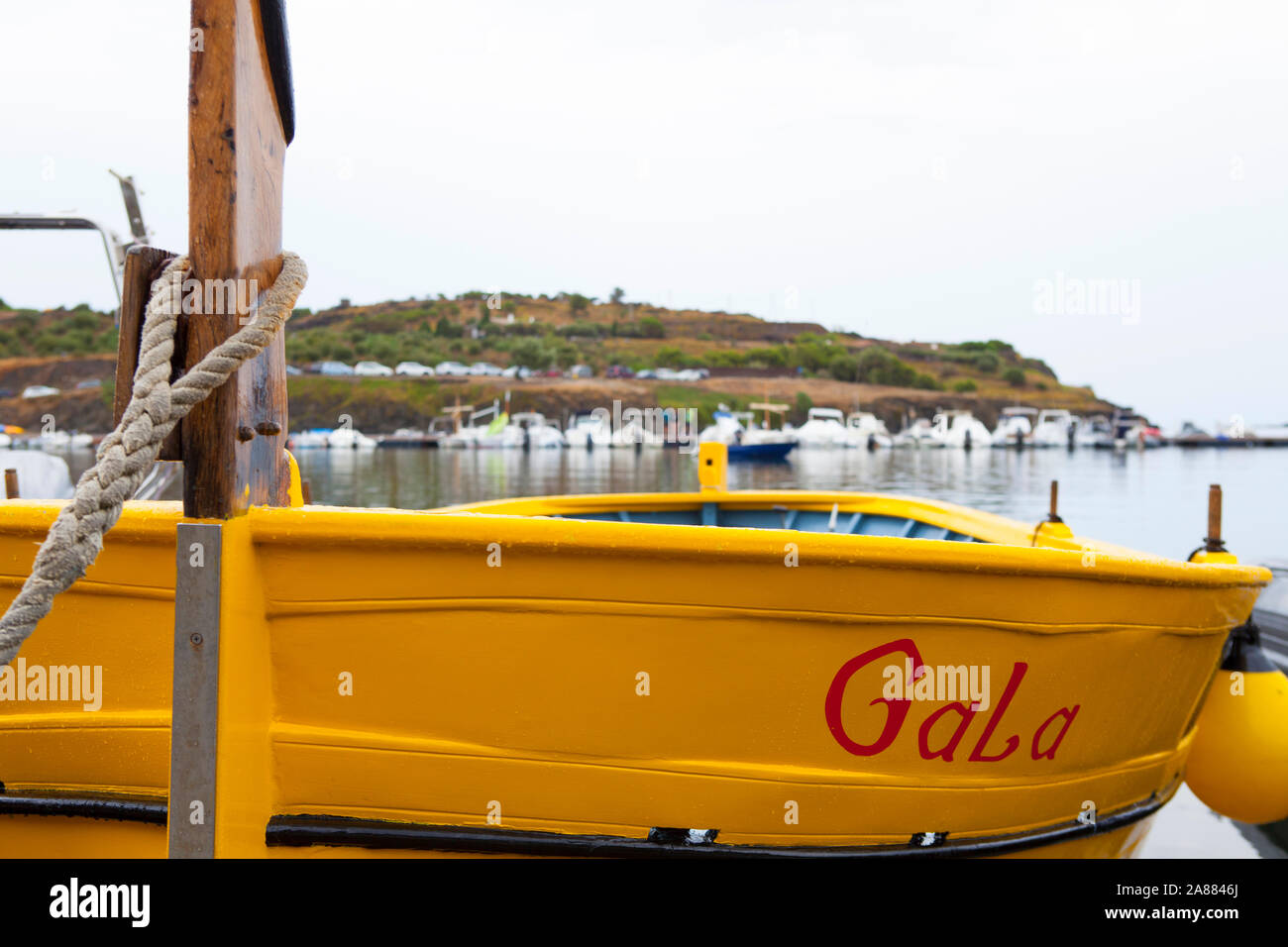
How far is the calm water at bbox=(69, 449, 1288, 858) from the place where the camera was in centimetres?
446

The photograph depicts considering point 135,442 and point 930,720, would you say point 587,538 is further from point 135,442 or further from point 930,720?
point 930,720

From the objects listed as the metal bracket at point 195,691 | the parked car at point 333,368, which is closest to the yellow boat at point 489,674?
the metal bracket at point 195,691

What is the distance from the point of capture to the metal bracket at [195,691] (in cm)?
179

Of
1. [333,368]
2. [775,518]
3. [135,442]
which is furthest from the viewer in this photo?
[333,368]

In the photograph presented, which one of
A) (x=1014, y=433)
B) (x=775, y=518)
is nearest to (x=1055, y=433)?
(x=1014, y=433)

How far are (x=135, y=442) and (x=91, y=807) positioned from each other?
1.20m

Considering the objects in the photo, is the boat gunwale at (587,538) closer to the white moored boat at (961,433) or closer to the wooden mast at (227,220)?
the wooden mast at (227,220)

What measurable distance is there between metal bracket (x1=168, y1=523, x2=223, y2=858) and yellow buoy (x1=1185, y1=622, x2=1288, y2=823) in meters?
3.70

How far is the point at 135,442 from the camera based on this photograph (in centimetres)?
158

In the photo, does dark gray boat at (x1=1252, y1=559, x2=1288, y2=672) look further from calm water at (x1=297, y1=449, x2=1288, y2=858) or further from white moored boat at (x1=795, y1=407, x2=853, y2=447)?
white moored boat at (x1=795, y1=407, x2=853, y2=447)

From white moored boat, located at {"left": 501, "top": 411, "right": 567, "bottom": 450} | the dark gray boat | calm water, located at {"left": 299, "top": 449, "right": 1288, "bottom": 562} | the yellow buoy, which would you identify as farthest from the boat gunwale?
white moored boat, located at {"left": 501, "top": 411, "right": 567, "bottom": 450}

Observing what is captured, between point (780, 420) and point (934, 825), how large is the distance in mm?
93785

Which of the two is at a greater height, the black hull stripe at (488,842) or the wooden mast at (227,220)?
the wooden mast at (227,220)
